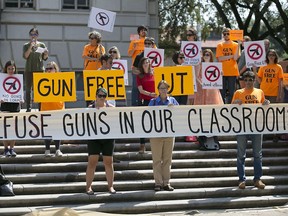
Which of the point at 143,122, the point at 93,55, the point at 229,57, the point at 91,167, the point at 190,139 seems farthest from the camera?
the point at 229,57

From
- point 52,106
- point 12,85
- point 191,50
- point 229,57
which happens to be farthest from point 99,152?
point 229,57

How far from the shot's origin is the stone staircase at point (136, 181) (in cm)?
1126

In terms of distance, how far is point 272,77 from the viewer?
45.9 ft

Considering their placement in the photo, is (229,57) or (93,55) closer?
(93,55)

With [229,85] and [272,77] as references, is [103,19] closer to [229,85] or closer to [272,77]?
[229,85]

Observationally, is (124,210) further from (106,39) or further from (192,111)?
(106,39)

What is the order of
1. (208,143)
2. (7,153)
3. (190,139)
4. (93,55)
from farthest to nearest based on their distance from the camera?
1. (93,55)
2. (190,139)
3. (208,143)
4. (7,153)

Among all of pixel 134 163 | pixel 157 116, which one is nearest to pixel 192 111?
pixel 157 116

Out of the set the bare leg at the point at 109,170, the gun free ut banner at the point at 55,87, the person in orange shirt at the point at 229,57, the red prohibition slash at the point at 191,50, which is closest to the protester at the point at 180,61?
the red prohibition slash at the point at 191,50

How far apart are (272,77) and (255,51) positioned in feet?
2.18

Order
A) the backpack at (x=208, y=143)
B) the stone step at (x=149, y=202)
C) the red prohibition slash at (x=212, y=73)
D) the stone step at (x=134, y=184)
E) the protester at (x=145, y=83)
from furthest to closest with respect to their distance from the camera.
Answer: the backpack at (x=208, y=143) < the red prohibition slash at (x=212, y=73) < the protester at (x=145, y=83) < the stone step at (x=134, y=184) < the stone step at (x=149, y=202)

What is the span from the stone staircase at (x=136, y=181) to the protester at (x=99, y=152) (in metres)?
0.29

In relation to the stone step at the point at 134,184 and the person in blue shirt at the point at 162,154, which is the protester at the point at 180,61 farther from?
the person in blue shirt at the point at 162,154

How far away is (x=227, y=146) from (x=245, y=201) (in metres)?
2.37
